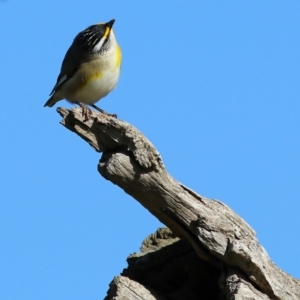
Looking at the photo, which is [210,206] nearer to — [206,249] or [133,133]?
[206,249]

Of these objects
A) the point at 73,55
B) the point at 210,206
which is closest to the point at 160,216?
the point at 210,206

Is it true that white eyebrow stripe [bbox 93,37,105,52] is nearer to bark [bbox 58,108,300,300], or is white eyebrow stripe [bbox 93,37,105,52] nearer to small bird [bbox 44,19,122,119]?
small bird [bbox 44,19,122,119]

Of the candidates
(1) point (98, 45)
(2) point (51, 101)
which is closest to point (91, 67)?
(1) point (98, 45)

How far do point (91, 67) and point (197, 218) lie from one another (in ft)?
9.92

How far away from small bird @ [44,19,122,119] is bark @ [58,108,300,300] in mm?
2244

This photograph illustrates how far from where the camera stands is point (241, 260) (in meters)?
5.64

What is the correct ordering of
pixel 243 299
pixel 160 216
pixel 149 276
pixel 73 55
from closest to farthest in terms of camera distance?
pixel 243 299 < pixel 160 216 < pixel 149 276 < pixel 73 55

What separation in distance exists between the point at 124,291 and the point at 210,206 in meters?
0.90

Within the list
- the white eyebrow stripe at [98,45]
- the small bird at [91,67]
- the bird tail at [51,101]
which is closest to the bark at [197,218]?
the small bird at [91,67]

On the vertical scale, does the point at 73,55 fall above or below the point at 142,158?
above

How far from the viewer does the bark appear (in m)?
5.70

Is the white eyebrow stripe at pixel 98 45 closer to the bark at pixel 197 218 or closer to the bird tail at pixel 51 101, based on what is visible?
the bird tail at pixel 51 101

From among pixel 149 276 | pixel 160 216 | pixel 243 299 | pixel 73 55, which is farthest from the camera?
pixel 73 55

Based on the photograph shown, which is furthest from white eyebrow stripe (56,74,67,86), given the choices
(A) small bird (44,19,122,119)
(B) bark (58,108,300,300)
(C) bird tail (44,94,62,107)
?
(B) bark (58,108,300,300)
